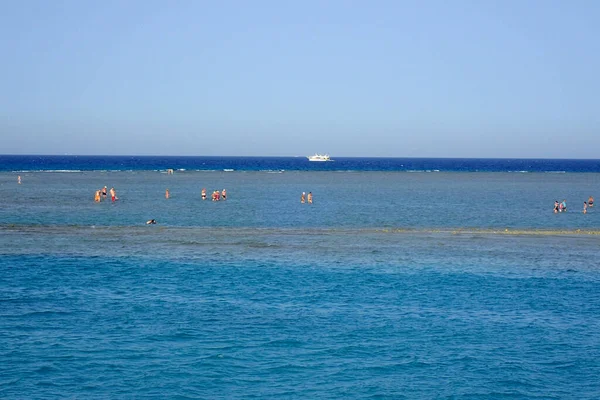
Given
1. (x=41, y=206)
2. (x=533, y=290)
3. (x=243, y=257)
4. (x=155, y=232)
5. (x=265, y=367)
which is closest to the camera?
(x=265, y=367)

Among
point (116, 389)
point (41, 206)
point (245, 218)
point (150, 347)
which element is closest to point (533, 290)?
point (150, 347)

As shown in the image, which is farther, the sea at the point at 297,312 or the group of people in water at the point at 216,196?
the group of people in water at the point at 216,196

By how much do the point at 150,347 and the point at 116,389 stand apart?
11.2ft

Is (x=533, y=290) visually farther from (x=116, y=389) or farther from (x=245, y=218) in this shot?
(x=245, y=218)

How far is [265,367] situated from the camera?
831 inches

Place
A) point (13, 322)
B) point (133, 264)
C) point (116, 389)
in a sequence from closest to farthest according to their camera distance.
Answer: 1. point (116, 389)
2. point (13, 322)
3. point (133, 264)

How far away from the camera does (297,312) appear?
27.1 meters

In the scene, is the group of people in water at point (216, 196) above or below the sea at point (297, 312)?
above

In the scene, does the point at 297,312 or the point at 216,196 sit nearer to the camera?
the point at 297,312

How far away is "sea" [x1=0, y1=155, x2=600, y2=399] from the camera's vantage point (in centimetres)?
2014

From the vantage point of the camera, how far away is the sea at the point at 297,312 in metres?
20.1

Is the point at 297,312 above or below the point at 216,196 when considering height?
below

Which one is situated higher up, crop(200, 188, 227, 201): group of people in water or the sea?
crop(200, 188, 227, 201): group of people in water

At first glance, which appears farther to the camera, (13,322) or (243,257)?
(243,257)
